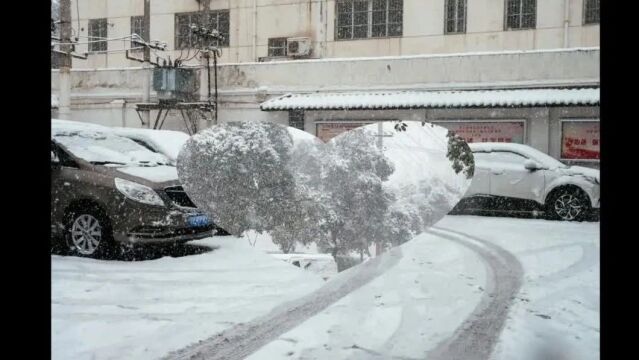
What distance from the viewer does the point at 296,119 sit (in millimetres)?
1738

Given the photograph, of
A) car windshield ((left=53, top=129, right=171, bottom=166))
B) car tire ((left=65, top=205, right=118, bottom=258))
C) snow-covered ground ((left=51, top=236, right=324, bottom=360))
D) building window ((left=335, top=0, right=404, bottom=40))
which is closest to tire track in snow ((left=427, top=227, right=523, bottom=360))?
snow-covered ground ((left=51, top=236, right=324, bottom=360))

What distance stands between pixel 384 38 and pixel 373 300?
84cm

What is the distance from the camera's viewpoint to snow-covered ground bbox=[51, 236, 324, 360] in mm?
1679

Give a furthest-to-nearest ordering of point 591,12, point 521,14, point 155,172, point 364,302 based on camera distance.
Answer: point 155,172 → point 364,302 → point 521,14 → point 591,12

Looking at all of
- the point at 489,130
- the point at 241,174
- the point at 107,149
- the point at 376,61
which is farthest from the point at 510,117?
the point at 107,149

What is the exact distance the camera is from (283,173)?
177cm

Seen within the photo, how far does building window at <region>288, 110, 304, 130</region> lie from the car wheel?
77 centimetres

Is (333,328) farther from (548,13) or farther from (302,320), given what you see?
(548,13)

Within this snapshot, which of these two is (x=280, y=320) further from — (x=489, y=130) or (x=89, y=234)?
(x=489, y=130)

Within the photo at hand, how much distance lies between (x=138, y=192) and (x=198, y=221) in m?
0.26

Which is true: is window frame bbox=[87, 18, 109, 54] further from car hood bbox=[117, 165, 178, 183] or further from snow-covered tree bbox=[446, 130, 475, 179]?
snow-covered tree bbox=[446, 130, 475, 179]

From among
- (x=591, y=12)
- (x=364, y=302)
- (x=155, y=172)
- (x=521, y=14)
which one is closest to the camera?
(x=591, y=12)

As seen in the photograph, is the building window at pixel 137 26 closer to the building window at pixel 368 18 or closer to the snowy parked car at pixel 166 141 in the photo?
the snowy parked car at pixel 166 141
